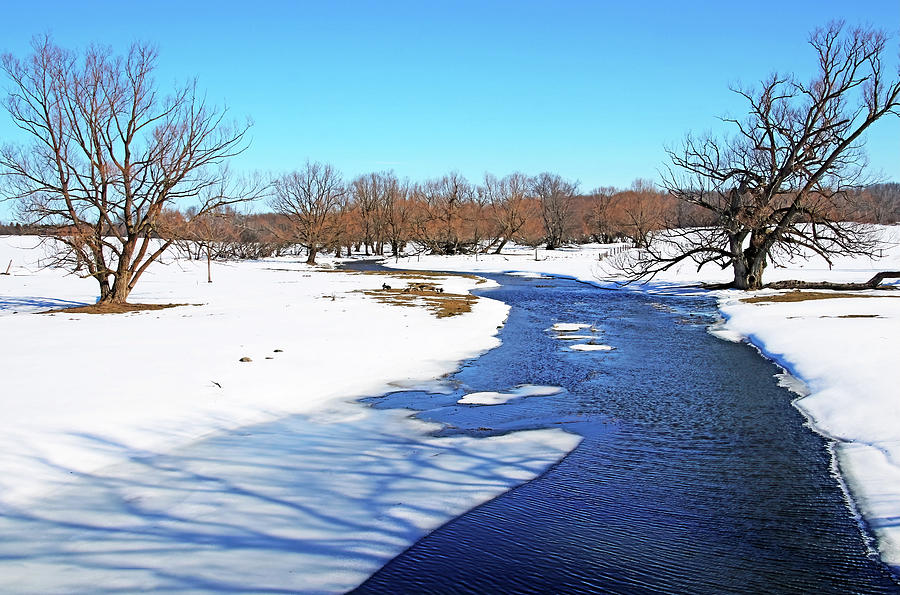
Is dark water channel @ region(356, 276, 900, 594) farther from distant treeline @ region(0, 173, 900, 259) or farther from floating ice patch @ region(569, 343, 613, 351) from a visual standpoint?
distant treeline @ region(0, 173, 900, 259)

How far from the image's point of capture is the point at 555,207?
102188mm

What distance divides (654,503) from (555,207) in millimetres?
98291

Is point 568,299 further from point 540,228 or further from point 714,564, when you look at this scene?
point 540,228

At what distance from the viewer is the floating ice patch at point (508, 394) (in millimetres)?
10422

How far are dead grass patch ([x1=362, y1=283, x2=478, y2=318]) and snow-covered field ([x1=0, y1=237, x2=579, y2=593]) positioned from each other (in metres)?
7.09

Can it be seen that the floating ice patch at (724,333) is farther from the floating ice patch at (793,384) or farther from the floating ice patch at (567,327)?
the floating ice patch at (793,384)

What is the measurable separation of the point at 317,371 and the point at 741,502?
757cm

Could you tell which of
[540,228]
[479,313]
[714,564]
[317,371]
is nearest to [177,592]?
[714,564]

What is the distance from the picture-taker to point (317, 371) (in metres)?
11.7

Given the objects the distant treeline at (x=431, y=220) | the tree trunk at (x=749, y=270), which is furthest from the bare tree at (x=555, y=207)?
the tree trunk at (x=749, y=270)

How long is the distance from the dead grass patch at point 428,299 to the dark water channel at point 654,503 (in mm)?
9187

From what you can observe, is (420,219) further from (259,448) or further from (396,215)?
(259,448)

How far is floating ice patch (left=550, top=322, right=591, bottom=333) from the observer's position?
18.8 meters

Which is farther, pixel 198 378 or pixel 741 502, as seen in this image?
pixel 198 378
